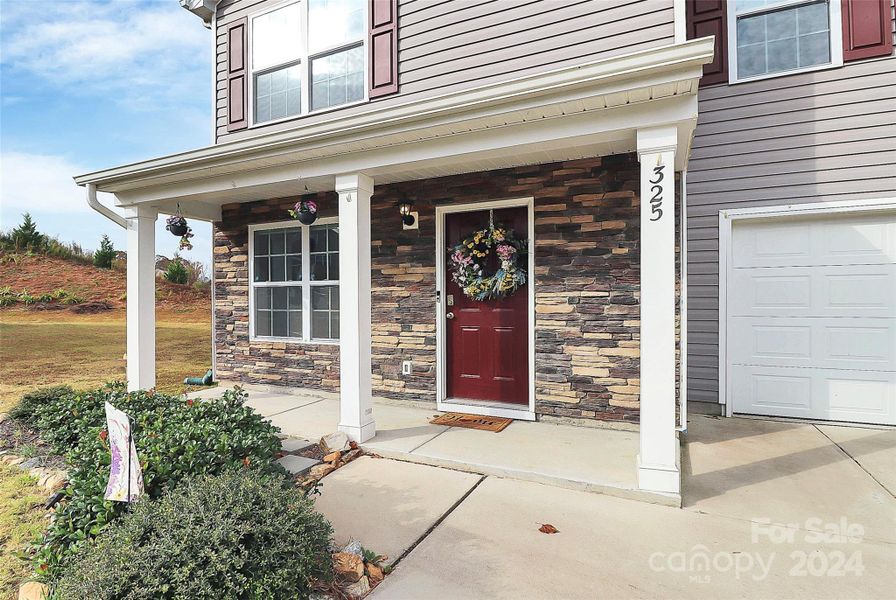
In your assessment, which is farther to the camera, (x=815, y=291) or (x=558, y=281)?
(x=815, y=291)

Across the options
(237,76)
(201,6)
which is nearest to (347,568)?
(237,76)

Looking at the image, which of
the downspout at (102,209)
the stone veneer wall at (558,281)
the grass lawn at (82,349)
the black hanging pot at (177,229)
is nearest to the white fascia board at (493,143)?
the stone veneer wall at (558,281)

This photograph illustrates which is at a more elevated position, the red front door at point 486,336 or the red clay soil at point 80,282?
the red clay soil at point 80,282

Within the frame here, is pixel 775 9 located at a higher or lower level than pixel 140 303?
higher

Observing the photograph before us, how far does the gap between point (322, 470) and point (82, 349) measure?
7.02 metres

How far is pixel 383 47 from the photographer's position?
15.4ft

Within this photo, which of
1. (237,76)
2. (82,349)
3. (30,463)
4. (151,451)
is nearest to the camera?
(151,451)

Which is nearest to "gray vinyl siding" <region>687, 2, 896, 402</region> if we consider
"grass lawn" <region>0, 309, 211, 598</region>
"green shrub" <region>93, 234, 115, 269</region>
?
"grass lawn" <region>0, 309, 211, 598</region>

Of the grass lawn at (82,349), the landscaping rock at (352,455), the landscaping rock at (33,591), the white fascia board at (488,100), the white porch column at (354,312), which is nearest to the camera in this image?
the landscaping rock at (33,591)

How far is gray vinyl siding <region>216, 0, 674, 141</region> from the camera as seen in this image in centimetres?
371

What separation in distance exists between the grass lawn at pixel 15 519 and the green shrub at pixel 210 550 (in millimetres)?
577

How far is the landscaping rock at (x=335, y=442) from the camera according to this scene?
3348 millimetres

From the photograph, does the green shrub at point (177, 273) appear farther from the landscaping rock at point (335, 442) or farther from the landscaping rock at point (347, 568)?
the landscaping rock at point (347, 568)

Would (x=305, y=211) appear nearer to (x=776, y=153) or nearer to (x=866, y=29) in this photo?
(x=776, y=153)
